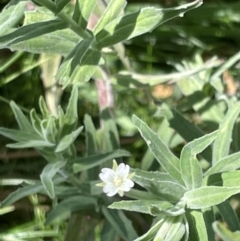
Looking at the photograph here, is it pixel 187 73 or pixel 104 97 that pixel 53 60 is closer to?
pixel 104 97

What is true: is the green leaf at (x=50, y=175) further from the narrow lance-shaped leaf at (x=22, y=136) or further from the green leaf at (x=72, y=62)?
the green leaf at (x=72, y=62)

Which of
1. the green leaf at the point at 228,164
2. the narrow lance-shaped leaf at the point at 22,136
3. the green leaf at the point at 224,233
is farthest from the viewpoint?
the narrow lance-shaped leaf at the point at 22,136

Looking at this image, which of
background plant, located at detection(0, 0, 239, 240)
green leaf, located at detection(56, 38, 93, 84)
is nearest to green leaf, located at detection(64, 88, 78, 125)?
background plant, located at detection(0, 0, 239, 240)

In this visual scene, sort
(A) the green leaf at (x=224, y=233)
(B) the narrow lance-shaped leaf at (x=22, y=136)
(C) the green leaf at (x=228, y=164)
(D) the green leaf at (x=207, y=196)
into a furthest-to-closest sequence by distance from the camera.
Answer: (B) the narrow lance-shaped leaf at (x=22, y=136), (C) the green leaf at (x=228, y=164), (D) the green leaf at (x=207, y=196), (A) the green leaf at (x=224, y=233)

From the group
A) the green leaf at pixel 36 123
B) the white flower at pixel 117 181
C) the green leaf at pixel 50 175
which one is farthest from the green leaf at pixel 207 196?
the green leaf at pixel 36 123

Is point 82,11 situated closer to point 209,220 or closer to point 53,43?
point 53,43

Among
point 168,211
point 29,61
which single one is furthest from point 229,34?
point 168,211
